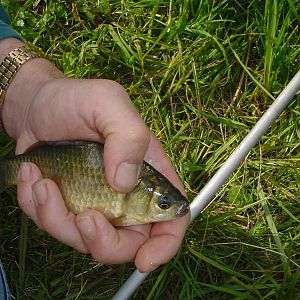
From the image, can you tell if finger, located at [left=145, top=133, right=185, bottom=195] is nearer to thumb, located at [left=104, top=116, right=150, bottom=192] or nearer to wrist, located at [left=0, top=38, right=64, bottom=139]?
thumb, located at [left=104, top=116, right=150, bottom=192]

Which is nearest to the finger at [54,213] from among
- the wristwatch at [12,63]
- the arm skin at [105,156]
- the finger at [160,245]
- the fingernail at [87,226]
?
the arm skin at [105,156]

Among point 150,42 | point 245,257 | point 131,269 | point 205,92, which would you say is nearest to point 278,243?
point 245,257

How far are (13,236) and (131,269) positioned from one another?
0.59m

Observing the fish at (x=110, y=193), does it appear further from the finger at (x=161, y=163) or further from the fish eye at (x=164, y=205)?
the finger at (x=161, y=163)

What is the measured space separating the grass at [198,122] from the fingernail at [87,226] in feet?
2.42

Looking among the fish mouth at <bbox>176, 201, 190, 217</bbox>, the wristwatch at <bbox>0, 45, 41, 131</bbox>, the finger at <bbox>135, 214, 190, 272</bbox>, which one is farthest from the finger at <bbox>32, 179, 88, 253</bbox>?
the wristwatch at <bbox>0, 45, 41, 131</bbox>

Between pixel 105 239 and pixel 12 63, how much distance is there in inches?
35.4

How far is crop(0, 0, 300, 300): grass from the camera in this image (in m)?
2.60

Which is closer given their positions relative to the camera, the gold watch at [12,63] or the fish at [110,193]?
the fish at [110,193]

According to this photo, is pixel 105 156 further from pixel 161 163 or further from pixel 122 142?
pixel 161 163

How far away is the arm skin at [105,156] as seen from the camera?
185cm

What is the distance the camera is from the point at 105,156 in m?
1.86

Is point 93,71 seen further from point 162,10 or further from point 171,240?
point 171,240

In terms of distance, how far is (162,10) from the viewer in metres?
3.04
